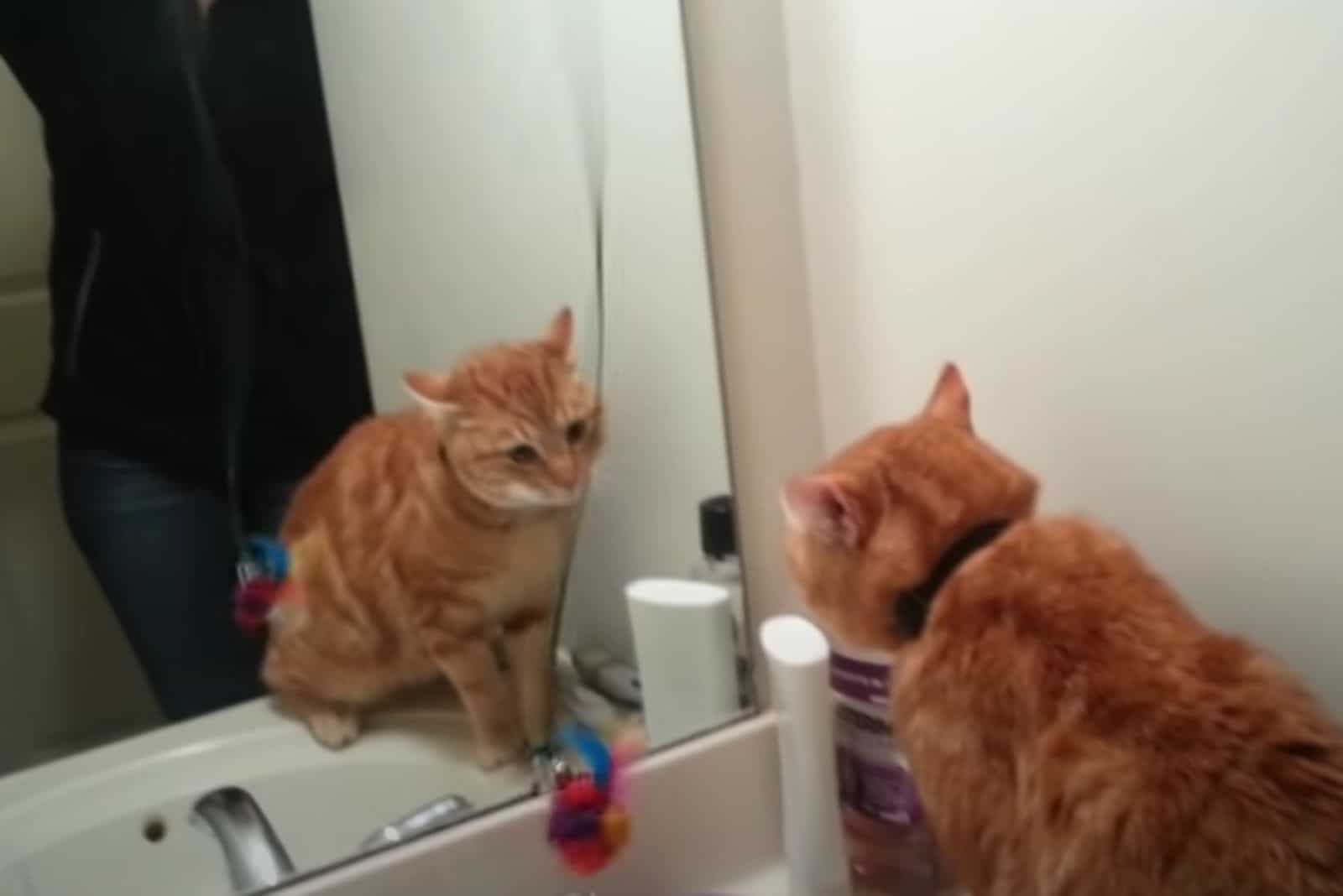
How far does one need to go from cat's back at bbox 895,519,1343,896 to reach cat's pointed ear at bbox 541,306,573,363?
1.30 ft

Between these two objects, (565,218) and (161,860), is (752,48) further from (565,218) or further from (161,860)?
(161,860)

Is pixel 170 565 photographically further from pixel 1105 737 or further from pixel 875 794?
pixel 1105 737

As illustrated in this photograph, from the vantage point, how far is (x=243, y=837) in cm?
82

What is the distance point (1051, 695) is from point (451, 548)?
474mm

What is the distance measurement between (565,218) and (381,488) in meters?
0.25

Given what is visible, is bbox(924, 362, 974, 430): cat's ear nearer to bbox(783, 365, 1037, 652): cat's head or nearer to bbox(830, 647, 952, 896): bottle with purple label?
bbox(783, 365, 1037, 652): cat's head

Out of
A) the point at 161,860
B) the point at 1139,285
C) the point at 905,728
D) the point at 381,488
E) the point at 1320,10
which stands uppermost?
the point at 1320,10

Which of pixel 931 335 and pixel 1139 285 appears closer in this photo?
pixel 1139 285

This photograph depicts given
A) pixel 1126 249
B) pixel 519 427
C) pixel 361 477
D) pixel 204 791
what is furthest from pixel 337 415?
pixel 1126 249

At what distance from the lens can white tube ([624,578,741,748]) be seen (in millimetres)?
881

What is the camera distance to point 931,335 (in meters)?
0.81

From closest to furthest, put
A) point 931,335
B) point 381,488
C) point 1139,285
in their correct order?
point 1139,285
point 931,335
point 381,488

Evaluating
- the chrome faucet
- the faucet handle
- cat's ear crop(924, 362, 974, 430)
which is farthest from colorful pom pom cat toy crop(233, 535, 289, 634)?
cat's ear crop(924, 362, 974, 430)

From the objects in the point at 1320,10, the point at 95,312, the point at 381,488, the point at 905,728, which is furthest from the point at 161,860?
the point at 1320,10
